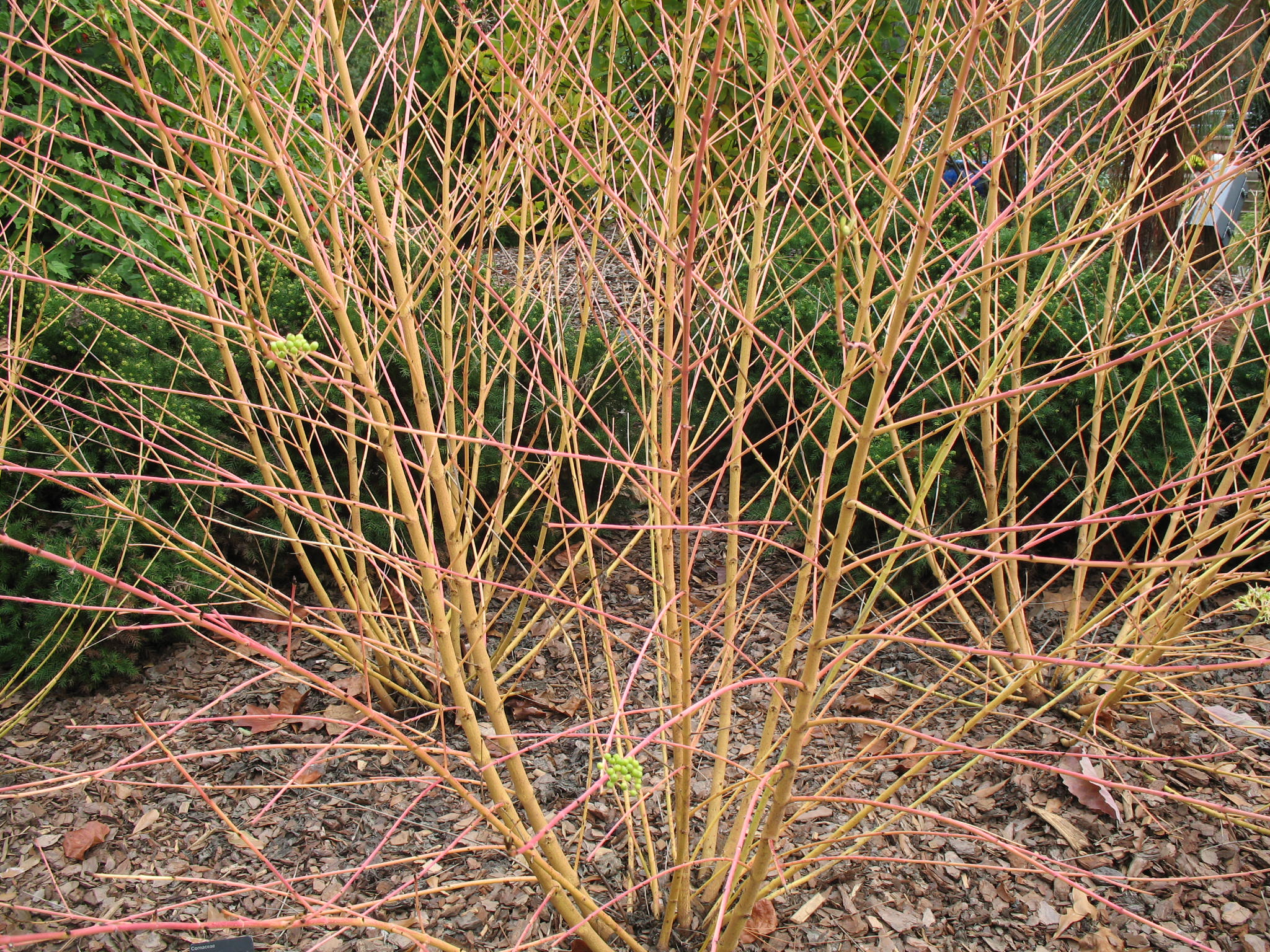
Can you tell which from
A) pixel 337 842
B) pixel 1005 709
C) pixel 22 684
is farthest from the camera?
pixel 1005 709

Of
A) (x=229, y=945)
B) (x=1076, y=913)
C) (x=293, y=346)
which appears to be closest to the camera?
(x=293, y=346)

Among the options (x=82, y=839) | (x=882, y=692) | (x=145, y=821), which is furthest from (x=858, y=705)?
(x=82, y=839)

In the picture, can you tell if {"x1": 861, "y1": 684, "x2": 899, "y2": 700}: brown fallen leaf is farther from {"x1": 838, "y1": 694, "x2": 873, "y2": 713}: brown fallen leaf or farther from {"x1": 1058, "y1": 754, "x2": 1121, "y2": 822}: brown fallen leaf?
{"x1": 1058, "y1": 754, "x2": 1121, "y2": 822}: brown fallen leaf

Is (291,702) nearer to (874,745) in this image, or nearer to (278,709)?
(278,709)

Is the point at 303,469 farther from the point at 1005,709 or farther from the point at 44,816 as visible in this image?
the point at 1005,709

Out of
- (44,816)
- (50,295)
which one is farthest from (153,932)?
(50,295)

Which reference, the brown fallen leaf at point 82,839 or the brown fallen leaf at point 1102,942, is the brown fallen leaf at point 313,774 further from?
the brown fallen leaf at point 1102,942
